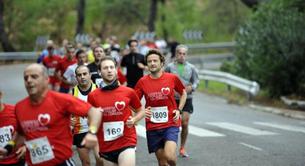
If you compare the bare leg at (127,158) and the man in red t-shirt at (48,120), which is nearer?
the man in red t-shirt at (48,120)

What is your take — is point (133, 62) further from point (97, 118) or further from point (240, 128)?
point (97, 118)

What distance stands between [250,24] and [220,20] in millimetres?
37641

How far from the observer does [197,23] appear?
62812mm

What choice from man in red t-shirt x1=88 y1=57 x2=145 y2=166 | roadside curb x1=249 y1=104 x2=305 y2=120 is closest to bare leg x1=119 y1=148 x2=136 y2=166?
man in red t-shirt x1=88 y1=57 x2=145 y2=166

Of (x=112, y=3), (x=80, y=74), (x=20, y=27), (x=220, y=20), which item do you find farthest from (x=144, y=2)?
(x=80, y=74)

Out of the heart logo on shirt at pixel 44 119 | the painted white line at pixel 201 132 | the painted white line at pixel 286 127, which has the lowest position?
the painted white line at pixel 286 127

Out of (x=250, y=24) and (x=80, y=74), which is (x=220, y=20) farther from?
(x=80, y=74)

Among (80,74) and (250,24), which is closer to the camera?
(80,74)

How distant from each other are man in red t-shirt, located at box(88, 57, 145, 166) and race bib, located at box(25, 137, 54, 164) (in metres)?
1.52

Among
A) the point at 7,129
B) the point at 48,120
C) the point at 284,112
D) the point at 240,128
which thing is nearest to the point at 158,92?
the point at 7,129

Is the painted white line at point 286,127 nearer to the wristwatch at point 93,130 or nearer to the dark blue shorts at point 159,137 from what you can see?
the dark blue shorts at point 159,137

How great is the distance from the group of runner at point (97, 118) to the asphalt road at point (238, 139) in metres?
1.44

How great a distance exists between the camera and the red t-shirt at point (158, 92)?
9.86m

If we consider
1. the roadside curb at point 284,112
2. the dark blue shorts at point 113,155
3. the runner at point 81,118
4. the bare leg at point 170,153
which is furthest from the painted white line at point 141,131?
the dark blue shorts at point 113,155
